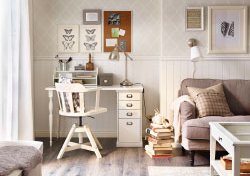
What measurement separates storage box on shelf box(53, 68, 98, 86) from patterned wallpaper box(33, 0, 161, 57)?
0.39 m

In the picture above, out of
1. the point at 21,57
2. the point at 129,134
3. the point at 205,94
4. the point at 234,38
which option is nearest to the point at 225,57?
the point at 234,38

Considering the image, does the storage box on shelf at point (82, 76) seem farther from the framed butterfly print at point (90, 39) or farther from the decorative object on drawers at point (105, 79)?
the framed butterfly print at point (90, 39)

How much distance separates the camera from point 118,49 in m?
5.61

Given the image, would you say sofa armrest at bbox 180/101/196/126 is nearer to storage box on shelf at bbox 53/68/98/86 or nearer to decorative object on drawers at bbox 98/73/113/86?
decorative object on drawers at bbox 98/73/113/86

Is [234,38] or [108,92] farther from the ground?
[234,38]

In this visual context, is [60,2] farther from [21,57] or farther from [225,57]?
[225,57]

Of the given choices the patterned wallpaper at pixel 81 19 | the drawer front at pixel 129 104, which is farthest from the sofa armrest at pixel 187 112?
the patterned wallpaper at pixel 81 19

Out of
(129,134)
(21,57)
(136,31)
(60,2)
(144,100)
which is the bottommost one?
(129,134)

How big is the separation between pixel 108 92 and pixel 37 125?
43.5 inches

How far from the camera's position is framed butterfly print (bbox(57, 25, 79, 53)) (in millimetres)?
5617

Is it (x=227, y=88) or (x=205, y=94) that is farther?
(x=227, y=88)

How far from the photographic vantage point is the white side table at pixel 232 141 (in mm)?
2770

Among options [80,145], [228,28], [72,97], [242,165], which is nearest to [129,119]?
[80,145]

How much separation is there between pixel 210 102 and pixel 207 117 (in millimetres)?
286
